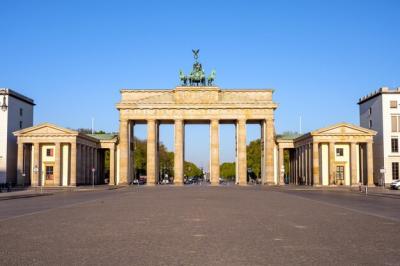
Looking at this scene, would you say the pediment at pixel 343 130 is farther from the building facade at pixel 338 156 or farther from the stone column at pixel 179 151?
the stone column at pixel 179 151

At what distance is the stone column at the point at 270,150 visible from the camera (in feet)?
315

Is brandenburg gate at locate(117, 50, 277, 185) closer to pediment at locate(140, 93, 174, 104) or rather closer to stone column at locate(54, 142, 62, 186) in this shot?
pediment at locate(140, 93, 174, 104)

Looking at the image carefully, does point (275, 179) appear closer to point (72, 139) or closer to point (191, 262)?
point (72, 139)

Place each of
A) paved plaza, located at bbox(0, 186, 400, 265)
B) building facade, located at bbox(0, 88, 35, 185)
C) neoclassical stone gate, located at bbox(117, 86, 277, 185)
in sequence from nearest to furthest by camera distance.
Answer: paved plaza, located at bbox(0, 186, 400, 265)
building facade, located at bbox(0, 88, 35, 185)
neoclassical stone gate, located at bbox(117, 86, 277, 185)

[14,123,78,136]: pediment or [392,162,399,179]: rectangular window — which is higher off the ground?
[14,123,78,136]: pediment

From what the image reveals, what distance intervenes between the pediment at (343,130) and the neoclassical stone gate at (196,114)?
11.8 m

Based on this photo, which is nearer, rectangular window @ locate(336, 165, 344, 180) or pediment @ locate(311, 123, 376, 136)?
pediment @ locate(311, 123, 376, 136)

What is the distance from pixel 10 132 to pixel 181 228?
77.3 metres

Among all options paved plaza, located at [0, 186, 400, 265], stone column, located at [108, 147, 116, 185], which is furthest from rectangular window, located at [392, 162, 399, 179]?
paved plaza, located at [0, 186, 400, 265]

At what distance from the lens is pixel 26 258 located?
1191 cm

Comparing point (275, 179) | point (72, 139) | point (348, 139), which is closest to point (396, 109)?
point (348, 139)

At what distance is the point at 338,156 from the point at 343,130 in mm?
5478

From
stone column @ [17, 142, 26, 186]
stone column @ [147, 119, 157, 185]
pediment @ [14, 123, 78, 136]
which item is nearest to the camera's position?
pediment @ [14, 123, 78, 136]

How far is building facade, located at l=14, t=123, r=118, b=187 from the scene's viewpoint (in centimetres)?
8625
